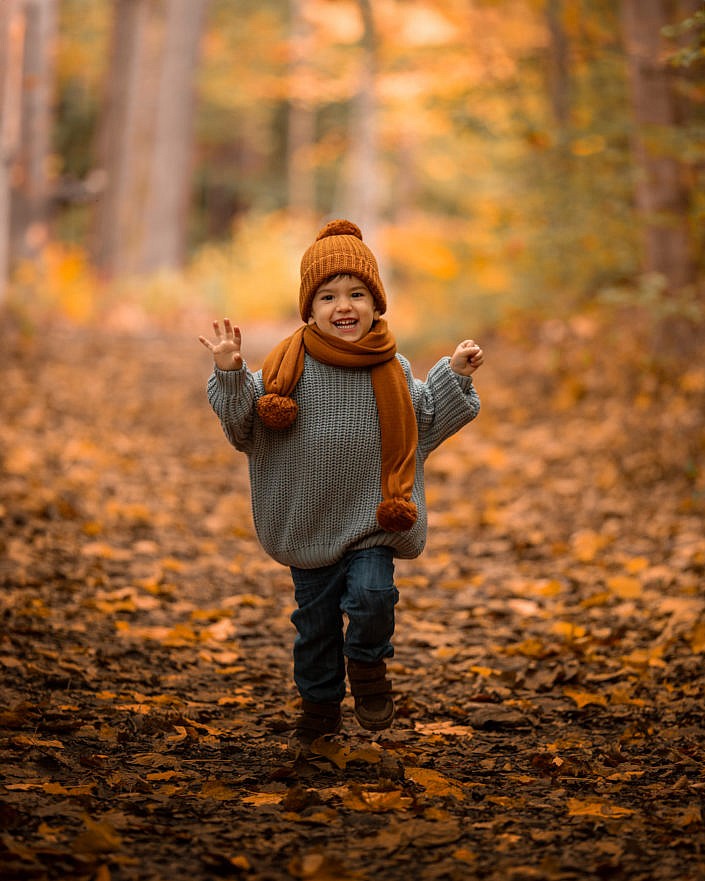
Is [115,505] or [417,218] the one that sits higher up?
[417,218]

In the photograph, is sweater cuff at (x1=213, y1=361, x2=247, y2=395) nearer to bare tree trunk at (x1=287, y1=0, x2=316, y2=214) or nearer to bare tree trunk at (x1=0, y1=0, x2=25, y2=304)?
bare tree trunk at (x1=0, y1=0, x2=25, y2=304)

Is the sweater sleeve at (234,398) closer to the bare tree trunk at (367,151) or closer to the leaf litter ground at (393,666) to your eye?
the leaf litter ground at (393,666)

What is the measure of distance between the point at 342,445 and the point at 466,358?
20.5 inches

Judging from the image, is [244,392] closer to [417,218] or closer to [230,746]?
[230,746]

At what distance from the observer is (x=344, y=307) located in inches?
140

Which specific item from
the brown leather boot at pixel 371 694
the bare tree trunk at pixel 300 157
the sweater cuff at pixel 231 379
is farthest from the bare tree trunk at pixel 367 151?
the brown leather boot at pixel 371 694

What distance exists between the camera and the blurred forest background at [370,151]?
9.34 m

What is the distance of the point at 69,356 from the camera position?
12.0 metres

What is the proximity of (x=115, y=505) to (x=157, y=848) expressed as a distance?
4629mm

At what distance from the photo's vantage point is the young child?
3502 mm

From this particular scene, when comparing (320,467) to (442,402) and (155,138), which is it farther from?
(155,138)

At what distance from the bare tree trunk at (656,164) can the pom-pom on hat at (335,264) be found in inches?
232

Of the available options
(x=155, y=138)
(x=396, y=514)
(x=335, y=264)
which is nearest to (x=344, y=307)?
(x=335, y=264)

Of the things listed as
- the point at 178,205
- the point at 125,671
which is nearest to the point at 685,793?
→ the point at 125,671
